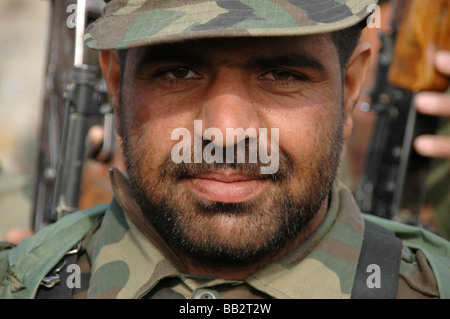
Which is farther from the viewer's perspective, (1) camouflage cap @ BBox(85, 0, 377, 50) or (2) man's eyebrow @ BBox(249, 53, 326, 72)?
(2) man's eyebrow @ BBox(249, 53, 326, 72)

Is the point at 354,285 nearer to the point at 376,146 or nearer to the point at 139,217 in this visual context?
the point at 139,217

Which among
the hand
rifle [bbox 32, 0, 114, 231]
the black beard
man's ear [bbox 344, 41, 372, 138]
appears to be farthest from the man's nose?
the hand

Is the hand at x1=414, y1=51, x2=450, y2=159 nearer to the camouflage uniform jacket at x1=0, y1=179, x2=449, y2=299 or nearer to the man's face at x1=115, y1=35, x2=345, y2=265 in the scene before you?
the camouflage uniform jacket at x1=0, y1=179, x2=449, y2=299

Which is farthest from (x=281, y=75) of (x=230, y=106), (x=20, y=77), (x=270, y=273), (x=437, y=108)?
(x=20, y=77)

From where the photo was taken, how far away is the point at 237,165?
1680mm

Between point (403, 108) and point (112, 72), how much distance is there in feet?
7.78

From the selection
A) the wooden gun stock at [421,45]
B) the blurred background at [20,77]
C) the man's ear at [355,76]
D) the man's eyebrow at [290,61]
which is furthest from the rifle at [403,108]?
the blurred background at [20,77]

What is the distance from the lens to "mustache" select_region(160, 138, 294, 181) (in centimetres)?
166

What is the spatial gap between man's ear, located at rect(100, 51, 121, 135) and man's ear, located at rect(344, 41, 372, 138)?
0.77 meters

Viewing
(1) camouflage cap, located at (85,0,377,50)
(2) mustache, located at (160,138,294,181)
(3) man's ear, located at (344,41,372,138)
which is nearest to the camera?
(1) camouflage cap, located at (85,0,377,50)

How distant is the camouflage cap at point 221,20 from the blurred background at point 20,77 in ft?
23.4

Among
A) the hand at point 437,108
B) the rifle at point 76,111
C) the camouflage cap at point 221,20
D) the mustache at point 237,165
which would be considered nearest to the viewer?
the camouflage cap at point 221,20

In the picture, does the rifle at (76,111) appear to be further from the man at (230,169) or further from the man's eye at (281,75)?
the man's eye at (281,75)

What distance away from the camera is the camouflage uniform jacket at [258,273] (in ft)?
5.90
